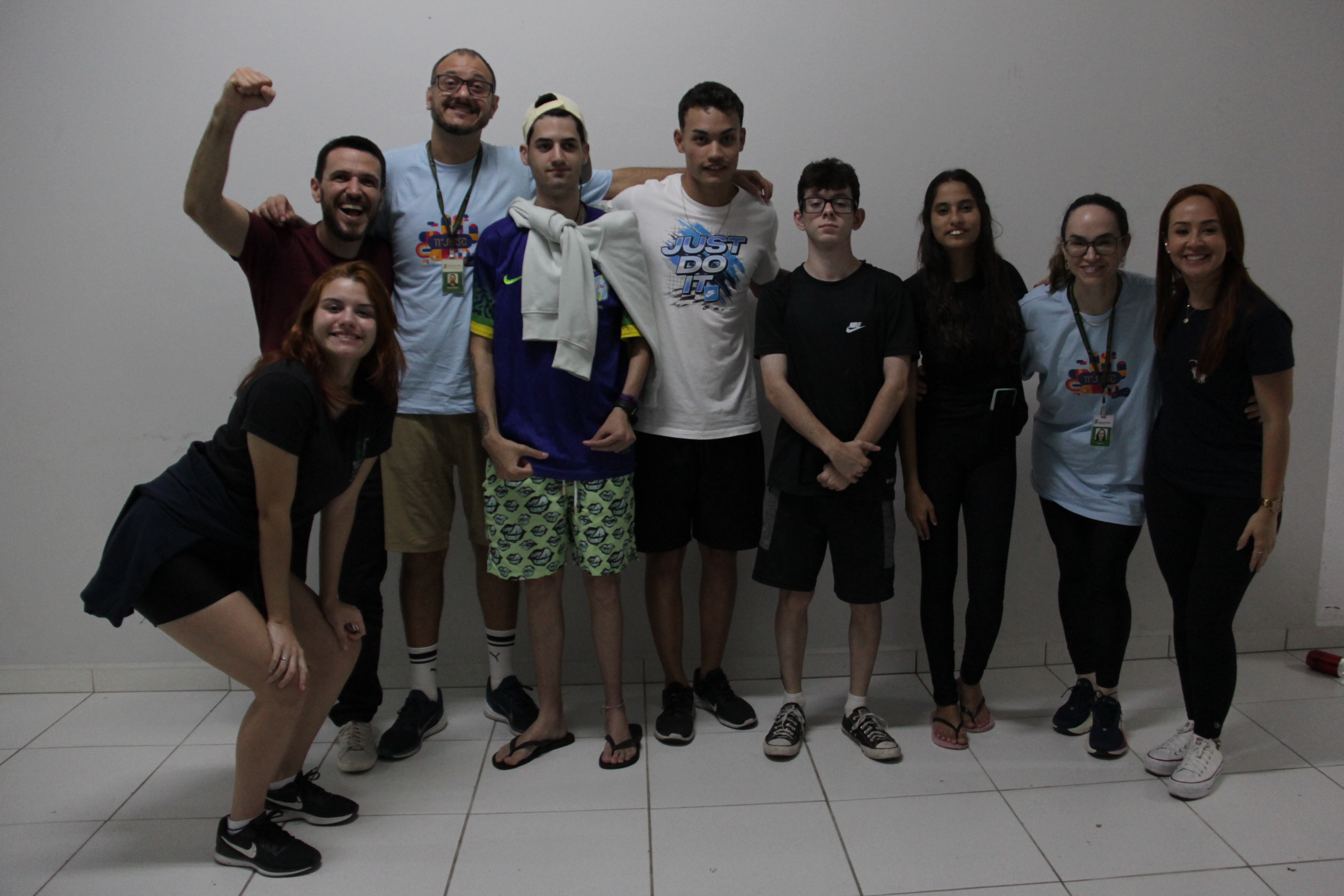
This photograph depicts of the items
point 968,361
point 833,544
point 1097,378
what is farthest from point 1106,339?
point 833,544

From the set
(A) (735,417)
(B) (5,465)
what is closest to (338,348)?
(A) (735,417)

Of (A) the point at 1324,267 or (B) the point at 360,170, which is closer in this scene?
(B) the point at 360,170

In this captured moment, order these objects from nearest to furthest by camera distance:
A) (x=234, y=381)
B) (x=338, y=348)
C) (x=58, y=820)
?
(x=338, y=348), (x=58, y=820), (x=234, y=381)

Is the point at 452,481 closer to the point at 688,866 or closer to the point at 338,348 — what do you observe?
the point at 338,348

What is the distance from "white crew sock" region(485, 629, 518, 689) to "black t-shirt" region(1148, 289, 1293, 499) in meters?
1.85

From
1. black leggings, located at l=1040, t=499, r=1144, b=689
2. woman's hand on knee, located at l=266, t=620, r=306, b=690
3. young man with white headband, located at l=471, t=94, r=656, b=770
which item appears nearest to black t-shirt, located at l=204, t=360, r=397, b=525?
woman's hand on knee, located at l=266, t=620, r=306, b=690

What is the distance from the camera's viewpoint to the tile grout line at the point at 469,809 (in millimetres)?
1951

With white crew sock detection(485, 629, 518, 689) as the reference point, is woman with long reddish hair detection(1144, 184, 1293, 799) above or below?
above

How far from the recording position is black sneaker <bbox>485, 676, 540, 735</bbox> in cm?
258

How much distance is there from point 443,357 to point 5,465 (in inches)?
61.9

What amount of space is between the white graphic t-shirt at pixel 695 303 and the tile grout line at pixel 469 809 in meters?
0.99

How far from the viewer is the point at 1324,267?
2941mm

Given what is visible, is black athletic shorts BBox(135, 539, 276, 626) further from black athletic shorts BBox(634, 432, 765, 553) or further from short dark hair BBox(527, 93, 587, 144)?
short dark hair BBox(527, 93, 587, 144)

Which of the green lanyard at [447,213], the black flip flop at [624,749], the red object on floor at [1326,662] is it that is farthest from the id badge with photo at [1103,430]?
the green lanyard at [447,213]
